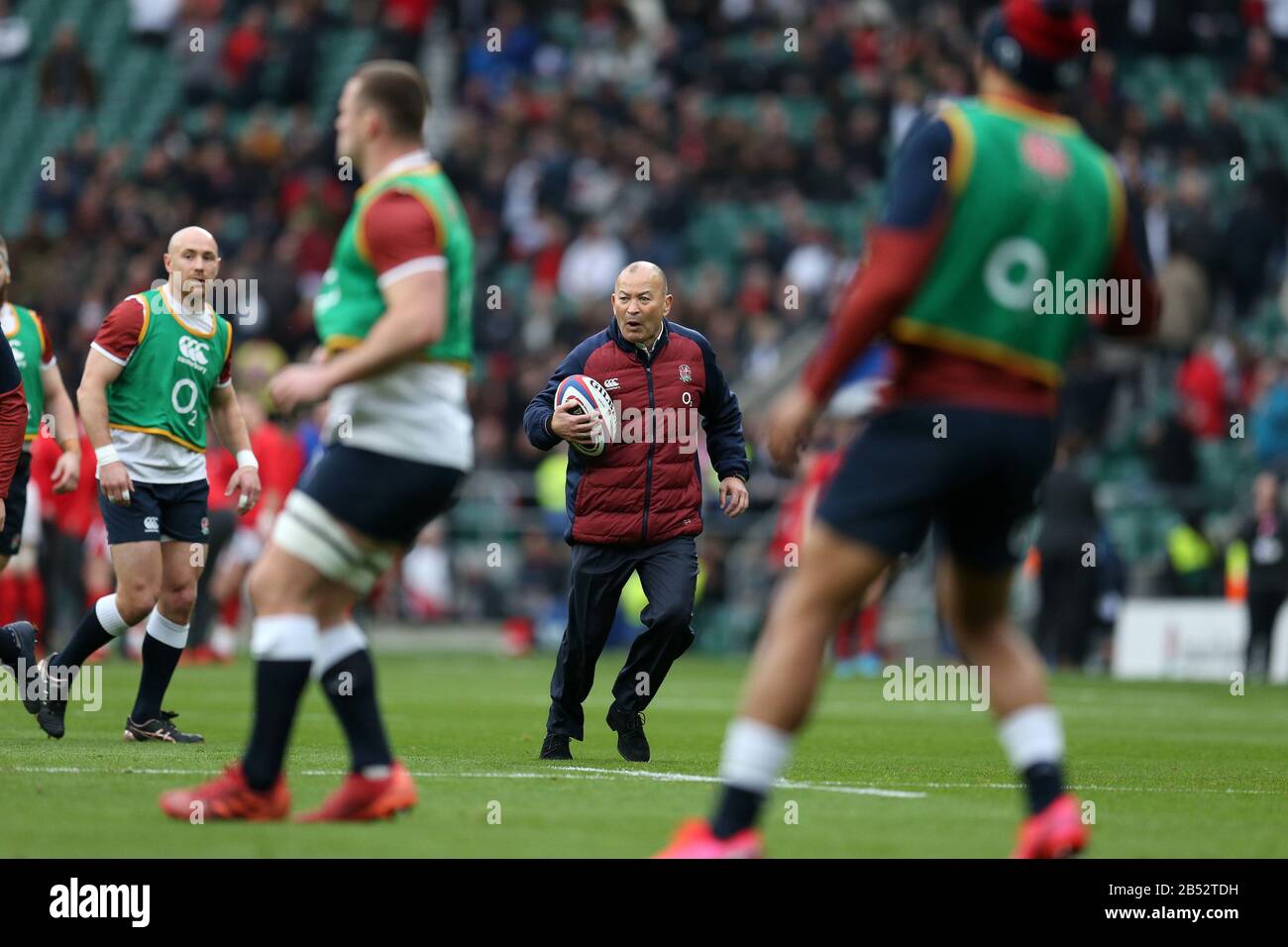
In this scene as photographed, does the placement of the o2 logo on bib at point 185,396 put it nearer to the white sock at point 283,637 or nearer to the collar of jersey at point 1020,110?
the white sock at point 283,637

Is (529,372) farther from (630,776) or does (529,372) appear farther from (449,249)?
(449,249)

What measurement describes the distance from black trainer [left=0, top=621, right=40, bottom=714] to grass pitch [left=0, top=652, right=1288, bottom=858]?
0.23m

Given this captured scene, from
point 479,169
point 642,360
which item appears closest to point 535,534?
point 479,169

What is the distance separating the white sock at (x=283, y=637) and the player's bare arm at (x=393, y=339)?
0.76m

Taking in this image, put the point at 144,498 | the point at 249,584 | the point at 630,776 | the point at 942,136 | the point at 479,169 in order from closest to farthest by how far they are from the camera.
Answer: the point at 942,136
the point at 249,584
the point at 630,776
the point at 144,498
the point at 479,169

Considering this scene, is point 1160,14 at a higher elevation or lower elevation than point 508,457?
higher

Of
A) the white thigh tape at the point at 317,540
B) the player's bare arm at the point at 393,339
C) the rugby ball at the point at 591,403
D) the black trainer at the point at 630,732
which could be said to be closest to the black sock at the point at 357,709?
the white thigh tape at the point at 317,540

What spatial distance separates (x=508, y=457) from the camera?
1097 inches

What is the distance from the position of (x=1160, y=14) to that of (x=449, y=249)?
26.2 metres

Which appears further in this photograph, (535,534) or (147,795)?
(535,534)

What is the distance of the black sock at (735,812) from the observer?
6379mm

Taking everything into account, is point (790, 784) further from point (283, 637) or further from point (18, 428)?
point (18, 428)

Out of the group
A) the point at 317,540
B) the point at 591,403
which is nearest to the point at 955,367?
the point at 317,540

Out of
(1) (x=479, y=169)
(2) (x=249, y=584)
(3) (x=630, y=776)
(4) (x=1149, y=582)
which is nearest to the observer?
(2) (x=249, y=584)
